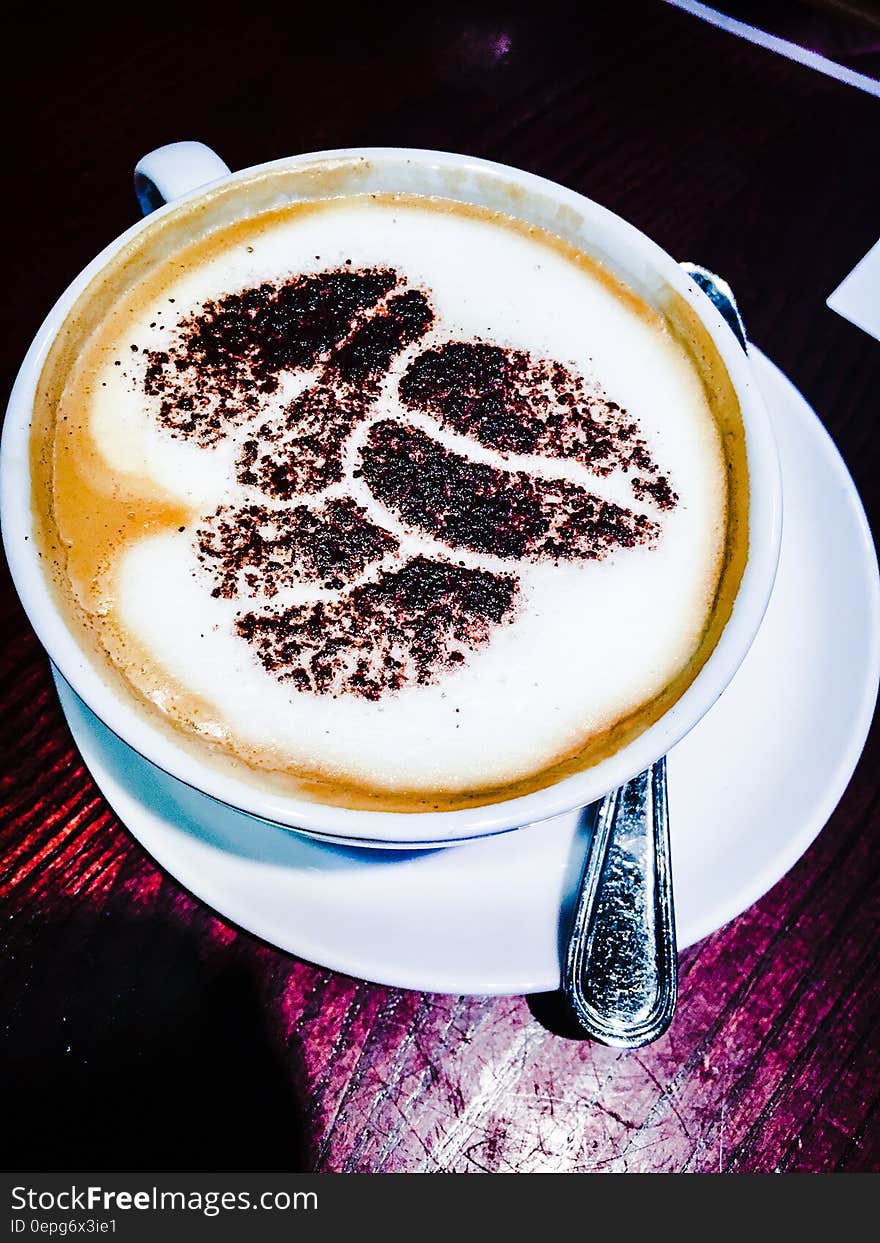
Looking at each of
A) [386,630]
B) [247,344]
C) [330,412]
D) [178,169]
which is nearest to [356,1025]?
[386,630]

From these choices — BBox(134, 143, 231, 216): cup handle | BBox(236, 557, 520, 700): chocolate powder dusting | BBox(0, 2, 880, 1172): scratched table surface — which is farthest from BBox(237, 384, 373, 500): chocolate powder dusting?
BBox(0, 2, 880, 1172): scratched table surface

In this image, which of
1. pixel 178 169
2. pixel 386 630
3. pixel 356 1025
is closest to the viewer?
pixel 386 630

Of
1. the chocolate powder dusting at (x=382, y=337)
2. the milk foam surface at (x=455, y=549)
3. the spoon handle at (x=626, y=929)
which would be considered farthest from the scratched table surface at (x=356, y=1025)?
the chocolate powder dusting at (x=382, y=337)

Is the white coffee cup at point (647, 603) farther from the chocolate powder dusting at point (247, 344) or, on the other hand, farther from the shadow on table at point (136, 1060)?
the shadow on table at point (136, 1060)

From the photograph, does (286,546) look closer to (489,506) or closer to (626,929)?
(489,506)

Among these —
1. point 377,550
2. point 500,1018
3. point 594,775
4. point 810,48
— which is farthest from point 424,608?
point 810,48

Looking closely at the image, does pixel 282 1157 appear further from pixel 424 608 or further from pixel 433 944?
pixel 424 608

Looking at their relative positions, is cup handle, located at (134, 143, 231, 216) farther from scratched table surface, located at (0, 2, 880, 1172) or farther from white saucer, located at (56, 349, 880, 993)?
white saucer, located at (56, 349, 880, 993)
